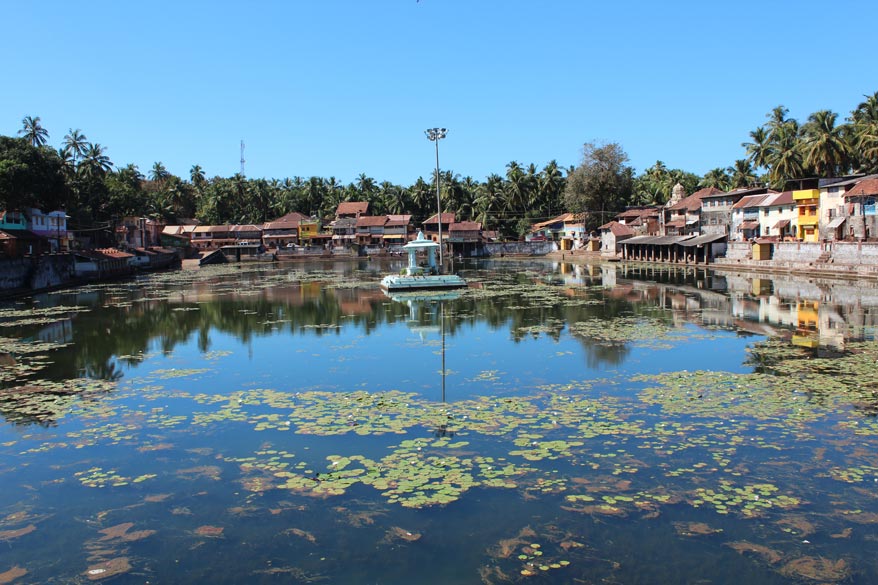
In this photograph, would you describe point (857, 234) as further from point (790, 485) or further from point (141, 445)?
point (141, 445)

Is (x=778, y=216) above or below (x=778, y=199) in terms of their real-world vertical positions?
below

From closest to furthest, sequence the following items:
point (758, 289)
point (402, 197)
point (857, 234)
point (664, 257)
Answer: point (758, 289)
point (857, 234)
point (664, 257)
point (402, 197)

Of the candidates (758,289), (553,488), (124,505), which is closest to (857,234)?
(758,289)

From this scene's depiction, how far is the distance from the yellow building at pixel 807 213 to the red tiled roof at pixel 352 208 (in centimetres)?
6107

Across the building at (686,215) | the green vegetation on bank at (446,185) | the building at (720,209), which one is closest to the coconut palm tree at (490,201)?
the green vegetation on bank at (446,185)

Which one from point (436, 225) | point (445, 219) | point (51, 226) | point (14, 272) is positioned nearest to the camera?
point (14, 272)

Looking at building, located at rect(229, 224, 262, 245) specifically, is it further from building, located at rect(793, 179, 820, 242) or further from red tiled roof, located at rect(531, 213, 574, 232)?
building, located at rect(793, 179, 820, 242)

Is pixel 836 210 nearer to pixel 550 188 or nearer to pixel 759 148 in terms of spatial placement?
pixel 759 148

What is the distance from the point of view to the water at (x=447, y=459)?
6.95m

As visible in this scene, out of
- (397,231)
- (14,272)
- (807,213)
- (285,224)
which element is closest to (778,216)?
(807,213)

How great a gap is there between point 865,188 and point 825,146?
1089 centimetres

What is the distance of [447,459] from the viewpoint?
9438 millimetres

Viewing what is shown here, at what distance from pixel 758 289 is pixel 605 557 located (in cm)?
3156

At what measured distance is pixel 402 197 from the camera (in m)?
103
